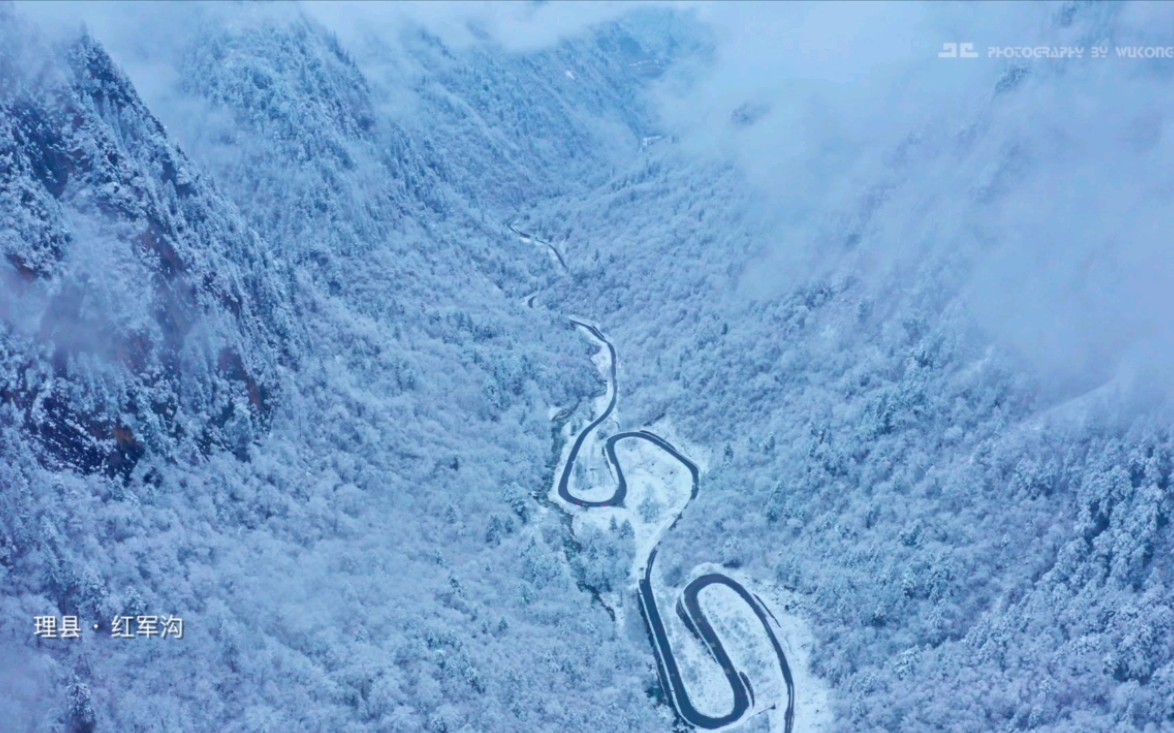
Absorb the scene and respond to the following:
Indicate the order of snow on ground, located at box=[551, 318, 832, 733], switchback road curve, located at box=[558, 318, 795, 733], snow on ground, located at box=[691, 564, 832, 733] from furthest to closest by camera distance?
snow on ground, located at box=[551, 318, 832, 733] → switchback road curve, located at box=[558, 318, 795, 733] → snow on ground, located at box=[691, 564, 832, 733]

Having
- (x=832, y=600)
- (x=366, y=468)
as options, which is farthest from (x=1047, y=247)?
(x=366, y=468)

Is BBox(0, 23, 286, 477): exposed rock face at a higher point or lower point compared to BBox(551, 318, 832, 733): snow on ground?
higher

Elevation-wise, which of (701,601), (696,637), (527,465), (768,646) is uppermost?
(527,465)

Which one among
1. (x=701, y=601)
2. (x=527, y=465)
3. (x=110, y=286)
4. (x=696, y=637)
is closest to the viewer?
(x=110, y=286)

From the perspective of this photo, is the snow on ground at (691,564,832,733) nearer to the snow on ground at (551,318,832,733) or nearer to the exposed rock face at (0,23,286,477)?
the snow on ground at (551,318,832,733)

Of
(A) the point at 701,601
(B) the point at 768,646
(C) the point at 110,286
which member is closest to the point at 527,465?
(A) the point at 701,601

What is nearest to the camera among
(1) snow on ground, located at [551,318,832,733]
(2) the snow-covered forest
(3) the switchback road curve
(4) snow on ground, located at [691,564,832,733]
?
(2) the snow-covered forest

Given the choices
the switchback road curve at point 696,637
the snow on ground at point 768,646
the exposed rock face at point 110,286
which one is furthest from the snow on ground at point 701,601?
the exposed rock face at point 110,286

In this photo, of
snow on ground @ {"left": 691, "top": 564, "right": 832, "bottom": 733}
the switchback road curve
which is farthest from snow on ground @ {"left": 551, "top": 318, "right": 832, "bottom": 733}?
the switchback road curve

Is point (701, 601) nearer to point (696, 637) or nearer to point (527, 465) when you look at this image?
point (696, 637)

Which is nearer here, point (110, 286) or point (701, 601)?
point (110, 286)

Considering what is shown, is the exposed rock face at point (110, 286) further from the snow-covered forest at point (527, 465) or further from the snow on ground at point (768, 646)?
the snow on ground at point (768, 646)

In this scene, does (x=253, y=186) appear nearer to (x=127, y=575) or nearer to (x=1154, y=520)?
(x=127, y=575)
